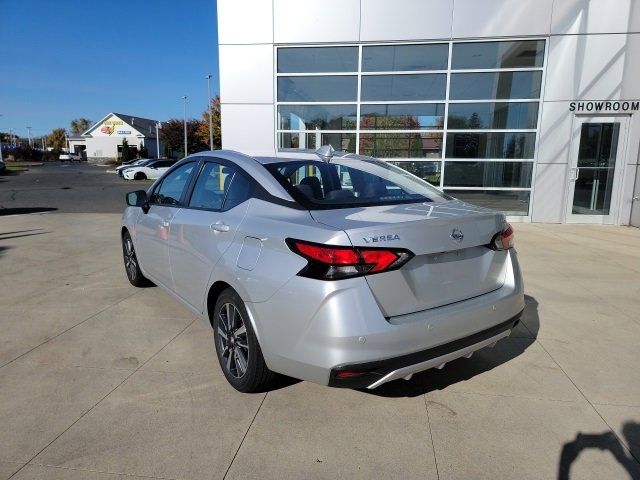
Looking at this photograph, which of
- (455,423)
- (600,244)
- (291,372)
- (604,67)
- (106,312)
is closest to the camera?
(291,372)

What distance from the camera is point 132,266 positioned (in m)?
5.28

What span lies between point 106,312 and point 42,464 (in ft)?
7.70

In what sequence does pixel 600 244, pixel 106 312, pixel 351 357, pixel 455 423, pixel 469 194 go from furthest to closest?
pixel 469 194 → pixel 600 244 → pixel 106 312 → pixel 455 423 → pixel 351 357

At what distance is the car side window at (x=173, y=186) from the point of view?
3.95 metres

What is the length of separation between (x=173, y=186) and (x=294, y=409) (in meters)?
2.35

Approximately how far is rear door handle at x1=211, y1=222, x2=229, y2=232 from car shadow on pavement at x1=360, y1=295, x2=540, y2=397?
4.66 ft

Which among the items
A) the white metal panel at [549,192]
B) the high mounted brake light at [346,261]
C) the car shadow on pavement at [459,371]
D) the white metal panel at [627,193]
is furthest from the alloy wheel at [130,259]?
the white metal panel at [627,193]

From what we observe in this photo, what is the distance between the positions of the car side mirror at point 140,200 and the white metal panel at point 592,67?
938 centimetres

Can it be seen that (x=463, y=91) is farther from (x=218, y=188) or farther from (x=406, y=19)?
(x=218, y=188)

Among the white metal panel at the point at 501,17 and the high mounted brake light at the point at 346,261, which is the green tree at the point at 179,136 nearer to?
the white metal panel at the point at 501,17

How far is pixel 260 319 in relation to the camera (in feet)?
8.52

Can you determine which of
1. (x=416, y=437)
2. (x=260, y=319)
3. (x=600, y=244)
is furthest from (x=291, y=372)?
(x=600, y=244)

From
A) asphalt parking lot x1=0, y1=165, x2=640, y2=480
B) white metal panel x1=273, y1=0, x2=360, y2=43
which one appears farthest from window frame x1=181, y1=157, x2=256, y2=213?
white metal panel x1=273, y1=0, x2=360, y2=43

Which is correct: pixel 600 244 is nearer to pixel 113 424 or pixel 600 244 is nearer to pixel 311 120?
pixel 311 120
